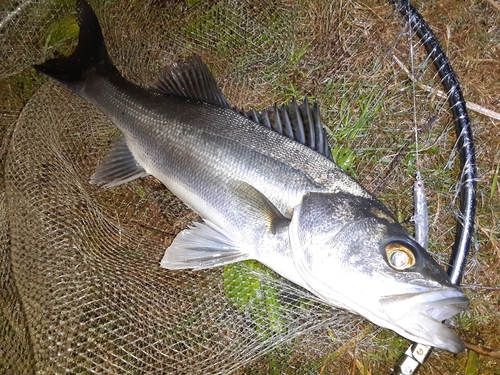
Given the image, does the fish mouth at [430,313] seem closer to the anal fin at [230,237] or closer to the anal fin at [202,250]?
the anal fin at [230,237]

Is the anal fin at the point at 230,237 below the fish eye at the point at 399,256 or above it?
below

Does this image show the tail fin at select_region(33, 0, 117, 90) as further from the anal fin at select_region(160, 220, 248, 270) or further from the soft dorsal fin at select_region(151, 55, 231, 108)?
the anal fin at select_region(160, 220, 248, 270)

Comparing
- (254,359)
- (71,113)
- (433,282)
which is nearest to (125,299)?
(254,359)

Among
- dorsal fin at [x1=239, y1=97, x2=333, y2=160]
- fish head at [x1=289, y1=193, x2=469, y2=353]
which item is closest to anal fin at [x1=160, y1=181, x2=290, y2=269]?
fish head at [x1=289, y1=193, x2=469, y2=353]

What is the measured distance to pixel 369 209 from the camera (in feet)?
7.67

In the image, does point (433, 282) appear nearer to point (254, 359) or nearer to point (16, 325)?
point (254, 359)

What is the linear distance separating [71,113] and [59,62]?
0.39 metres

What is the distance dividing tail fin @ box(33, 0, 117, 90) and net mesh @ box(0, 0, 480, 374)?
22 cm

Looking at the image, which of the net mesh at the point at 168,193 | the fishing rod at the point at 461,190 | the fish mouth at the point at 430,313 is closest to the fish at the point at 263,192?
the fish mouth at the point at 430,313

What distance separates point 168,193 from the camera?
3279mm

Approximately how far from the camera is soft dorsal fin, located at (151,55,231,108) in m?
2.84

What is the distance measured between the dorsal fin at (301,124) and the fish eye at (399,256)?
0.69 m

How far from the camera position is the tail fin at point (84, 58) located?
3168 millimetres

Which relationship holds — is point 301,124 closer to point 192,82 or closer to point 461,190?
point 192,82
